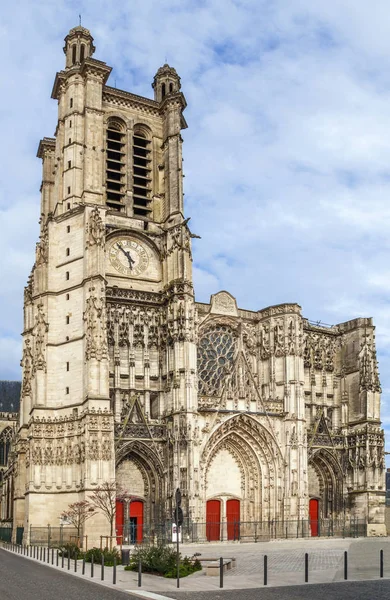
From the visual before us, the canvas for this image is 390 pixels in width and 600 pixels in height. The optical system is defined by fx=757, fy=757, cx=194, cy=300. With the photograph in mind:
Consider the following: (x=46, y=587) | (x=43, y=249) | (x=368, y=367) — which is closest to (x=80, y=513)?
(x=43, y=249)

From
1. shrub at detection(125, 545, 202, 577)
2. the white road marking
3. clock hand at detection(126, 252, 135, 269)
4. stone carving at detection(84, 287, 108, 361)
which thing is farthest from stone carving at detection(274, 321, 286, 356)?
the white road marking

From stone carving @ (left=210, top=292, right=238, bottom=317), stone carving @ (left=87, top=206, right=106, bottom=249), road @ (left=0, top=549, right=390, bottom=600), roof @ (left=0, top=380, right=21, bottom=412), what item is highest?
stone carving @ (left=87, top=206, right=106, bottom=249)

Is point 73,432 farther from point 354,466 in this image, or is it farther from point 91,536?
point 354,466

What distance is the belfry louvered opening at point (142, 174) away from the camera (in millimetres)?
51781

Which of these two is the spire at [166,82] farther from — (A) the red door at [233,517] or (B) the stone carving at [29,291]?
(A) the red door at [233,517]

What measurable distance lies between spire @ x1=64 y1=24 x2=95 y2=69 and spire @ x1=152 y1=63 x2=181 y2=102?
5836 millimetres

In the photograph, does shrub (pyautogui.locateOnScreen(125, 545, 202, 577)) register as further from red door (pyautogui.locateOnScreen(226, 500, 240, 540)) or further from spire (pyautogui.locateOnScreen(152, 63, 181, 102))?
spire (pyautogui.locateOnScreen(152, 63, 181, 102))

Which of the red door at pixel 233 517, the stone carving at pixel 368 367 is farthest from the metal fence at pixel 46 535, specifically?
the stone carving at pixel 368 367

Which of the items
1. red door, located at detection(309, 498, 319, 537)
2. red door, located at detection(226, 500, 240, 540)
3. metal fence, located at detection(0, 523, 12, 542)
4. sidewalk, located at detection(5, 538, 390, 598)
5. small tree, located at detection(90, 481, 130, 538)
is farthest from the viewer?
red door, located at detection(309, 498, 319, 537)

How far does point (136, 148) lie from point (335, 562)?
34.7 m

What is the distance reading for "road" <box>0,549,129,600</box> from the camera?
1652 centimetres

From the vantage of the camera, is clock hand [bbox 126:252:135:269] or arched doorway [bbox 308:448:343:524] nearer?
clock hand [bbox 126:252:135:269]

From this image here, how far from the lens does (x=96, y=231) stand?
1779 inches

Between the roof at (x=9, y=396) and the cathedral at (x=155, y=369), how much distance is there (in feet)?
107
